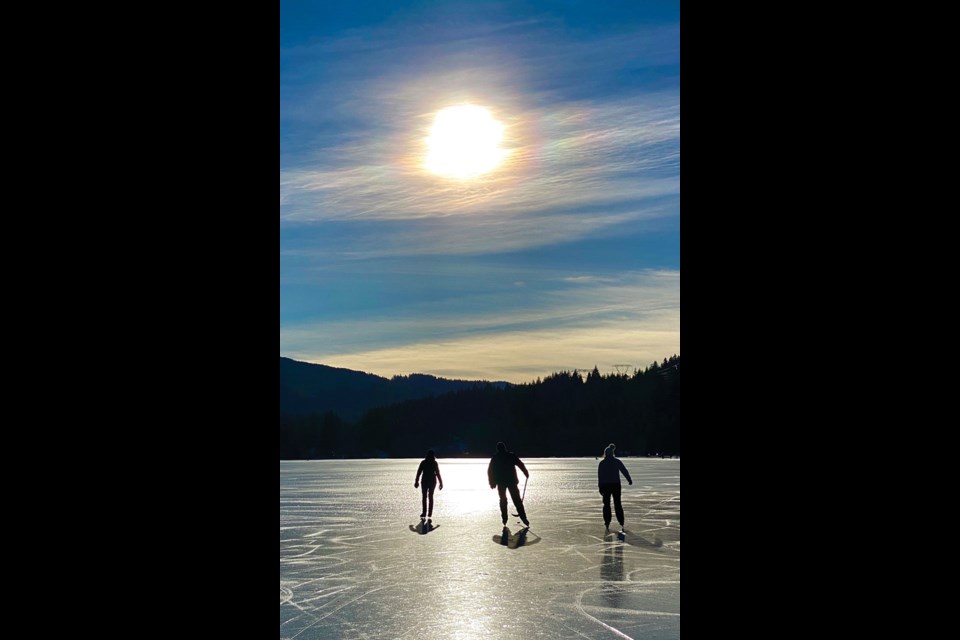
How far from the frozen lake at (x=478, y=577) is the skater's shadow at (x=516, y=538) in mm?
29

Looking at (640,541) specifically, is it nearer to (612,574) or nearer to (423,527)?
(612,574)

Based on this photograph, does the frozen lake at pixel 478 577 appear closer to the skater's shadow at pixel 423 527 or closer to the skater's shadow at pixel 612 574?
the skater's shadow at pixel 612 574

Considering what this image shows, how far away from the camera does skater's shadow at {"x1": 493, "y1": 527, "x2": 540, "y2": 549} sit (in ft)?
41.4

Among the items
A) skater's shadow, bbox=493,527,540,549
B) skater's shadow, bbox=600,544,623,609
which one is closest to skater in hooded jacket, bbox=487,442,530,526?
skater's shadow, bbox=493,527,540,549

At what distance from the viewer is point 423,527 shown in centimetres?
1542

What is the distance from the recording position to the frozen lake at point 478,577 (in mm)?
7250

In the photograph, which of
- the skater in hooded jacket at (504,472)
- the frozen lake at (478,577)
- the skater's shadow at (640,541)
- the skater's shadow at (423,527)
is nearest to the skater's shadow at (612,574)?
the frozen lake at (478,577)

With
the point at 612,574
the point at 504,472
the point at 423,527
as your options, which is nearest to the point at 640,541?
the point at 504,472
